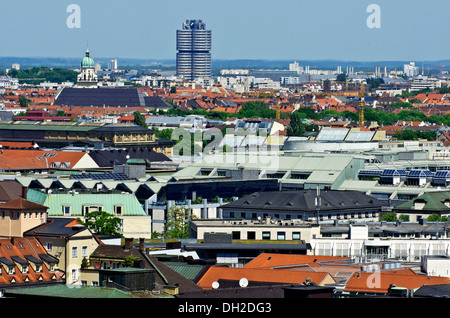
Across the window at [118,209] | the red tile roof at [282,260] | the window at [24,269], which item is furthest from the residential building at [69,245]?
the window at [118,209]

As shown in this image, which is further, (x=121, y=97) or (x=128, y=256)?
(x=121, y=97)

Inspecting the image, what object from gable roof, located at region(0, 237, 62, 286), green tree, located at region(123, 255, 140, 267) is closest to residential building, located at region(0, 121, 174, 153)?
gable roof, located at region(0, 237, 62, 286)

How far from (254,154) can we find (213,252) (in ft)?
125

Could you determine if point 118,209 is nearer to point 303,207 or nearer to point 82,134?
point 303,207

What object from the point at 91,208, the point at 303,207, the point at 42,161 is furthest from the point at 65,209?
the point at 42,161

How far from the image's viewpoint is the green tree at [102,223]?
4362 centimetres

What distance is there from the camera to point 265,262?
3506cm

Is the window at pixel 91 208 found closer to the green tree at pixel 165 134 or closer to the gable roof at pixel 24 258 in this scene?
the gable roof at pixel 24 258

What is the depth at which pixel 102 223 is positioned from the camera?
1734 inches

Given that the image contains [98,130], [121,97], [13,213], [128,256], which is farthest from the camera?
[121,97]

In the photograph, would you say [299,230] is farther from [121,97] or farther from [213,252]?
[121,97]

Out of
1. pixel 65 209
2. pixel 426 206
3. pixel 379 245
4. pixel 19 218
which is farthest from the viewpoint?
pixel 426 206

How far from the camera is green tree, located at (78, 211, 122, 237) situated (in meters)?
43.6
